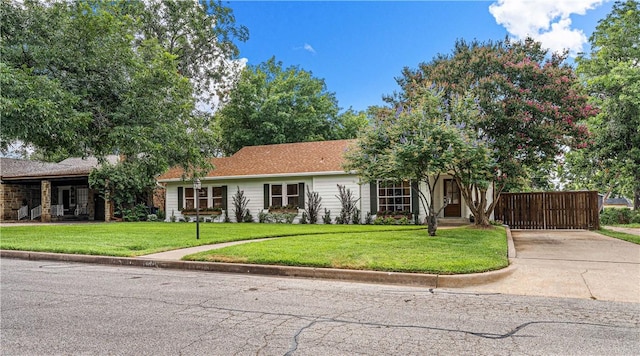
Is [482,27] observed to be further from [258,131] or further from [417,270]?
[258,131]

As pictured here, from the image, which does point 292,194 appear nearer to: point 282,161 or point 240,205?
point 282,161

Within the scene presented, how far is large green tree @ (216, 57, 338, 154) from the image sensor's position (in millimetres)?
27953

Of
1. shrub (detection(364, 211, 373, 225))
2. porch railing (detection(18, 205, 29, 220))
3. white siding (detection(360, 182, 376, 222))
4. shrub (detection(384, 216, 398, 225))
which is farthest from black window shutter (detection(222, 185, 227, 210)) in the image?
porch railing (detection(18, 205, 29, 220))

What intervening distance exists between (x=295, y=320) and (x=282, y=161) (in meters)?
17.1

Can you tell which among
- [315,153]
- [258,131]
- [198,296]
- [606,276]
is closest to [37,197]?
[258,131]

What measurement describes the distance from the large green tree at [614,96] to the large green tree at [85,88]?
2000 cm

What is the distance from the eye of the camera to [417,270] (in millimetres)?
7000

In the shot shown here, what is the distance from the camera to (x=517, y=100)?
1312 centimetres

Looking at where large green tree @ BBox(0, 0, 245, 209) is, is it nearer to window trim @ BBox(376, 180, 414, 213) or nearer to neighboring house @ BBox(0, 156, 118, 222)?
window trim @ BBox(376, 180, 414, 213)

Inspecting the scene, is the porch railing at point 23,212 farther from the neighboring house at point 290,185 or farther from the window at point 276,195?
the window at point 276,195

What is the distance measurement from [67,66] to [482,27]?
15.2m

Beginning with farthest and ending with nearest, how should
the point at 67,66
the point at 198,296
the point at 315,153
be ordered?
the point at 315,153
the point at 67,66
the point at 198,296

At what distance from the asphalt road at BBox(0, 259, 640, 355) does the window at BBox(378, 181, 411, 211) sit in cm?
1226

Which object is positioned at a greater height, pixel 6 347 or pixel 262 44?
pixel 262 44
